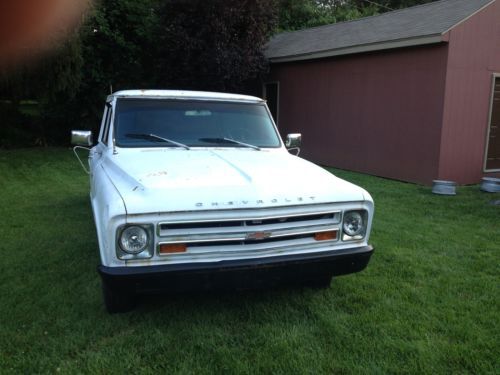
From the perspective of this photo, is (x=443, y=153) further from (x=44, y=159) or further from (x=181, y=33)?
(x=44, y=159)

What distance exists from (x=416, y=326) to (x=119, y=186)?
2.37 m

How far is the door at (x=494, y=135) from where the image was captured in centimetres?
1008

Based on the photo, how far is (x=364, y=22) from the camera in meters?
13.1

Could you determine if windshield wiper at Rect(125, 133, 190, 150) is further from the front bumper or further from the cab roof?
the front bumper

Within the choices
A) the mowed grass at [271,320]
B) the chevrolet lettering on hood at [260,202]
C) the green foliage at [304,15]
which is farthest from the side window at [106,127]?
the green foliage at [304,15]

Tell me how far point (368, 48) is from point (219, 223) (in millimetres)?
8649

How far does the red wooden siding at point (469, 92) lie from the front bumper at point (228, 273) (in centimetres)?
697

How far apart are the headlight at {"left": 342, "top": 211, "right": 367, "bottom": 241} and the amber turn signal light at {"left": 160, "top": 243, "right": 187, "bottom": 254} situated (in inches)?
46.6

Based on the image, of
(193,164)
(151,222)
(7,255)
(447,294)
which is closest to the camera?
(151,222)

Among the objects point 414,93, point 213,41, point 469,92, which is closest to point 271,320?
point 414,93

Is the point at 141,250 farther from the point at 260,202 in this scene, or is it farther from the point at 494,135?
the point at 494,135

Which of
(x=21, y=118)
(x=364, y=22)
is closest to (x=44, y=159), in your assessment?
(x=21, y=118)

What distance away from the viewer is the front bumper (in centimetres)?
296

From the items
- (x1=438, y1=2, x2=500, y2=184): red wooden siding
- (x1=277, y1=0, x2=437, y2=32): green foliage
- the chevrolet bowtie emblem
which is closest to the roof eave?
(x1=438, y1=2, x2=500, y2=184): red wooden siding
